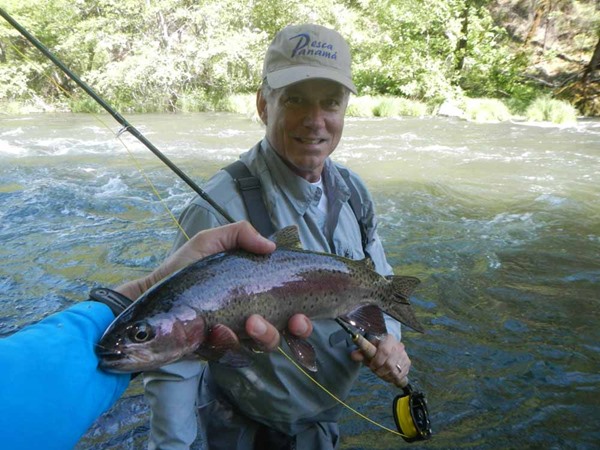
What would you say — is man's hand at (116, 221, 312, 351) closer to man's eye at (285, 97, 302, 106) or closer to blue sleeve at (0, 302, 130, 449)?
blue sleeve at (0, 302, 130, 449)

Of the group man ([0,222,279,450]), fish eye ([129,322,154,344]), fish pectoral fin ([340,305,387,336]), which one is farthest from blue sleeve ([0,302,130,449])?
fish pectoral fin ([340,305,387,336])

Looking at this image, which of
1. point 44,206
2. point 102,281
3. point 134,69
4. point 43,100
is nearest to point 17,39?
point 43,100

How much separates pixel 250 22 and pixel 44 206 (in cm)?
2312

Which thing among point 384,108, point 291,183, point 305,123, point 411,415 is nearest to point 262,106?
point 305,123

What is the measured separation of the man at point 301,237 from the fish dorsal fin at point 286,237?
25 cm

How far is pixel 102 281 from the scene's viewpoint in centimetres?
575

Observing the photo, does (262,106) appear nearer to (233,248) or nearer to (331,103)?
(331,103)

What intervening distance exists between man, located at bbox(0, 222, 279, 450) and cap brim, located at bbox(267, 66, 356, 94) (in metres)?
1.52

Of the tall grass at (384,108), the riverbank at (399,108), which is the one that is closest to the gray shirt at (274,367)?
the riverbank at (399,108)

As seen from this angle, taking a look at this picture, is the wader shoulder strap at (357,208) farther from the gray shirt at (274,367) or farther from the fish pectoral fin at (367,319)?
the fish pectoral fin at (367,319)

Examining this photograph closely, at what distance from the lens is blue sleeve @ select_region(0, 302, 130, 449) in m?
1.26

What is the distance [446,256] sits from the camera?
6695mm

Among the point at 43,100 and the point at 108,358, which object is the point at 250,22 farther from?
the point at 108,358

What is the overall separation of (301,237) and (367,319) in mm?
566
